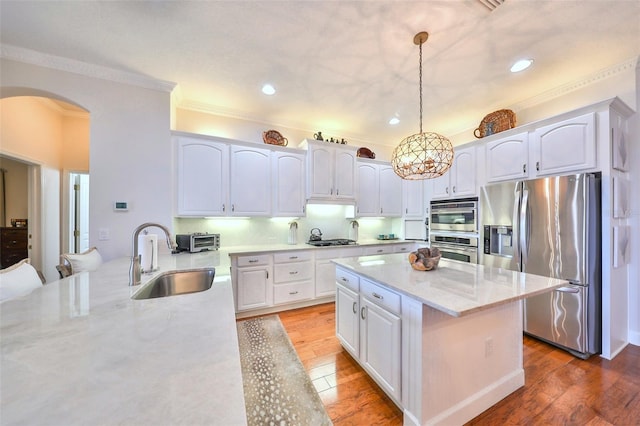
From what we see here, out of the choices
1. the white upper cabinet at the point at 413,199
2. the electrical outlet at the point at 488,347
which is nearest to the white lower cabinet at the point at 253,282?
the electrical outlet at the point at 488,347

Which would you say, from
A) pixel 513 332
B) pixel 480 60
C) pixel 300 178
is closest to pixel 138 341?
pixel 513 332

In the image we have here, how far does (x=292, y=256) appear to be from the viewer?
3.21 meters

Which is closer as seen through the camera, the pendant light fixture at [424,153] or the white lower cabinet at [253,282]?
the pendant light fixture at [424,153]

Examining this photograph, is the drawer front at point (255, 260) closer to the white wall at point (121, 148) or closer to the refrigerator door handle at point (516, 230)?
the white wall at point (121, 148)

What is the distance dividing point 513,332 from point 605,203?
5.24 ft

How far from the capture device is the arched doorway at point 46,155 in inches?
106

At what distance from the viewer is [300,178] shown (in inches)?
139

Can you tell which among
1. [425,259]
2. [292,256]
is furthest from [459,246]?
[292,256]


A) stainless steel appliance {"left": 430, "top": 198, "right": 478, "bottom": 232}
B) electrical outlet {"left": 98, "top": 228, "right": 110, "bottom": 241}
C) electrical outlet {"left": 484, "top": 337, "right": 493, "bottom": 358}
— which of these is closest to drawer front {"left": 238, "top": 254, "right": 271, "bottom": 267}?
electrical outlet {"left": 98, "top": 228, "right": 110, "bottom": 241}

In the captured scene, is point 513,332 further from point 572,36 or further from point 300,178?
point 300,178

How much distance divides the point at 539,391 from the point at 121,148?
4354 mm

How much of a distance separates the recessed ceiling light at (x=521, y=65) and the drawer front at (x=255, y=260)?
3.43 metres

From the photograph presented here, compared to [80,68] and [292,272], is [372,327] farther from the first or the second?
[80,68]

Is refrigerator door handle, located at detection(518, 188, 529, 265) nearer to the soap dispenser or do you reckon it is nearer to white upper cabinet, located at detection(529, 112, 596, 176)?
white upper cabinet, located at detection(529, 112, 596, 176)
